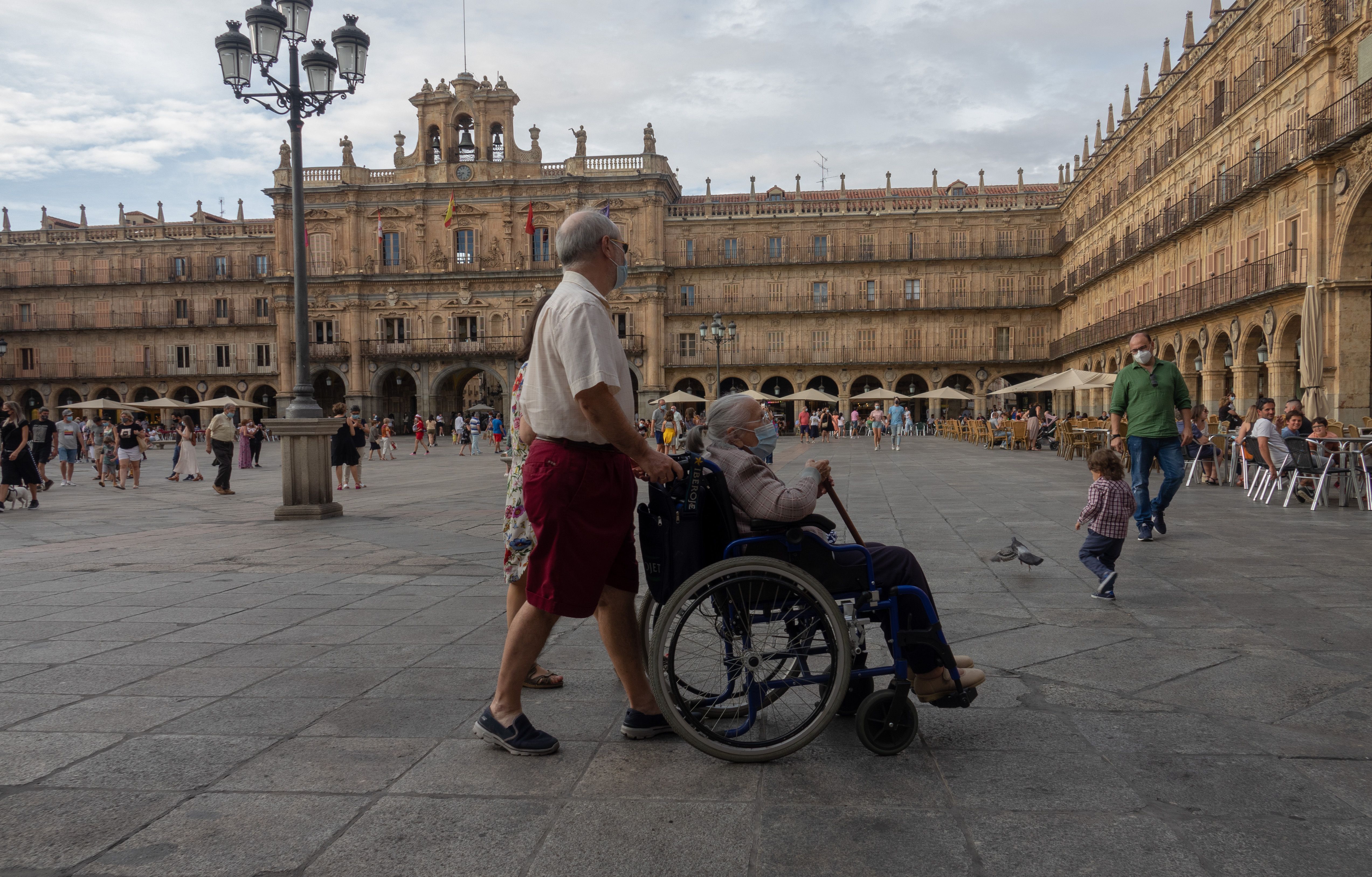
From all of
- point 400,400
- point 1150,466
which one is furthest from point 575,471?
point 400,400

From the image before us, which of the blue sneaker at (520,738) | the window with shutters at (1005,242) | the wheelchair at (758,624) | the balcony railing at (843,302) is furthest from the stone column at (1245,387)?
the blue sneaker at (520,738)

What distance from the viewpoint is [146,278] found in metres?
49.3

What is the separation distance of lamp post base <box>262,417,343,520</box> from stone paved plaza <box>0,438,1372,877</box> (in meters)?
3.23

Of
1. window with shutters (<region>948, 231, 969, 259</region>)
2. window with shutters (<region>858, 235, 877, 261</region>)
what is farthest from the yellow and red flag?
window with shutters (<region>948, 231, 969, 259</region>)

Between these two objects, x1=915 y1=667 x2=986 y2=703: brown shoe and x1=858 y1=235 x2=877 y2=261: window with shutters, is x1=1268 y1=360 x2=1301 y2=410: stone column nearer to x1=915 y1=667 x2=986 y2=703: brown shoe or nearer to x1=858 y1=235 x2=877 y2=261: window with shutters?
x1=915 y1=667 x2=986 y2=703: brown shoe

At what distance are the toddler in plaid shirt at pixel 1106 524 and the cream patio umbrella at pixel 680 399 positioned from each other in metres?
30.1

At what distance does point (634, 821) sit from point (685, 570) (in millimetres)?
737

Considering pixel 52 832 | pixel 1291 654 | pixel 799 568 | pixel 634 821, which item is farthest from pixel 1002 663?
pixel 52 832

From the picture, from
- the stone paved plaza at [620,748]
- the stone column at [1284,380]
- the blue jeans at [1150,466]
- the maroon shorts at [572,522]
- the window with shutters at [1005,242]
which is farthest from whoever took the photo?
the window with shutters at [1005,242]

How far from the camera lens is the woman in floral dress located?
Answer: 2994mm

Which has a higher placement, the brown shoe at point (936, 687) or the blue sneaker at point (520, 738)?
the brown shoe at point (936, 687)

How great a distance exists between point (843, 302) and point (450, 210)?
18183mm

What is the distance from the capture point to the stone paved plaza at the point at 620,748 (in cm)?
215

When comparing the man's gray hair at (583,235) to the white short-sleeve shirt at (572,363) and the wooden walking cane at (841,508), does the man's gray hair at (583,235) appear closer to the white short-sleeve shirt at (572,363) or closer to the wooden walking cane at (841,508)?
the white short-sleeve shirt at (572,363)
